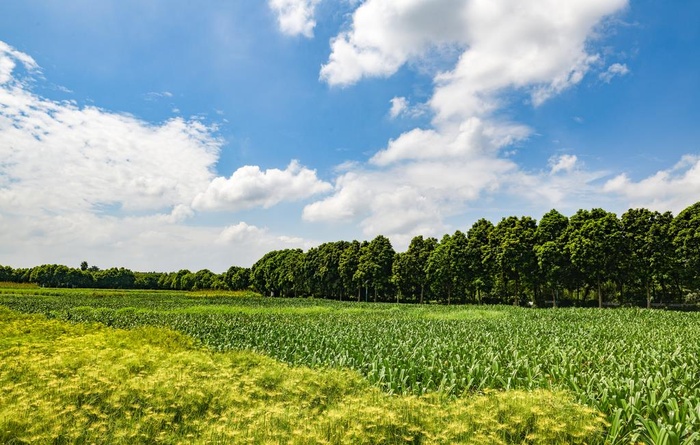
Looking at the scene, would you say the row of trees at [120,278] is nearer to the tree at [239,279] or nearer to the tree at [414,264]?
the tree at [239,279]

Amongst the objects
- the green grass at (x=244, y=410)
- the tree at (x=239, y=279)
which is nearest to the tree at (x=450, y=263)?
the green grass at (x=244, y=410)

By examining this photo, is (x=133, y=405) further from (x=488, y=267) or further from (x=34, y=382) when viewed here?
(x=488, y=267)

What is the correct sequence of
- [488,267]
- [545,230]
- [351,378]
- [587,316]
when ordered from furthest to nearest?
[488,267], [545,230], [587,316], [351,378]

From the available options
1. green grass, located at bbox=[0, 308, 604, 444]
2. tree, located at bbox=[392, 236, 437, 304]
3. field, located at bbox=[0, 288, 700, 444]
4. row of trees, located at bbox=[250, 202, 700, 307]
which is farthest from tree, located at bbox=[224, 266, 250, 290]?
green grass, located at bbox=[0, 308, 604, 444]

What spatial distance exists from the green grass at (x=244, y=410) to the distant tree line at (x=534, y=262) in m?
48.2

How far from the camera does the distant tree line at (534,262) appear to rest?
46188mm

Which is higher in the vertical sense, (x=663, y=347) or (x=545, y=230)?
(x=545, y=230)

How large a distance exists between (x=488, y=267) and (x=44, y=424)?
57.7m

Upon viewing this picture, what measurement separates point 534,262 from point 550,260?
130 inches

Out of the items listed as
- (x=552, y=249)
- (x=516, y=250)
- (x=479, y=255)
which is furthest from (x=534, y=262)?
(x=479, y=255)

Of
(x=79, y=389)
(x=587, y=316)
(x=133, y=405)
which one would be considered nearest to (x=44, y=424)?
(x=133, y=405)

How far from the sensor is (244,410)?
6562 mm

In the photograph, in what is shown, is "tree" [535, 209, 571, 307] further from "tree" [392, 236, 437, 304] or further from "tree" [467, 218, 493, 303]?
"tree" [392, 236, 437, 304]

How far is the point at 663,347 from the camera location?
43.8 feet
